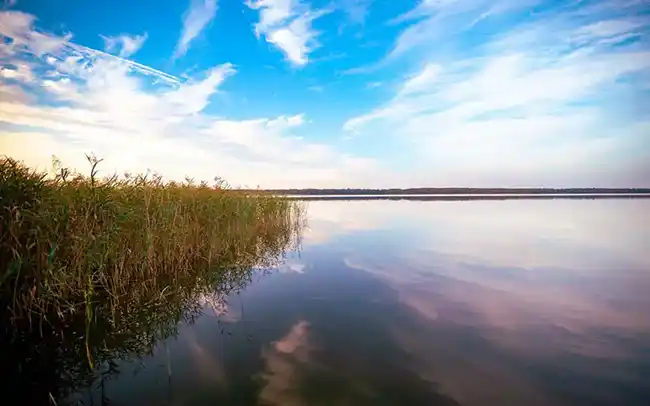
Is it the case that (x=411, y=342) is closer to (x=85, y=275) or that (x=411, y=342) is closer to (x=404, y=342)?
(x=404, y=342)

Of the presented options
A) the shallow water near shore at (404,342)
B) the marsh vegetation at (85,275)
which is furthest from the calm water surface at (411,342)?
the marsh vegetation at (85,275)

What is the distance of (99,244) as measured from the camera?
17.2 ft

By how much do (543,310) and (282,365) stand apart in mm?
4621

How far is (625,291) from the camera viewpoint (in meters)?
6.74

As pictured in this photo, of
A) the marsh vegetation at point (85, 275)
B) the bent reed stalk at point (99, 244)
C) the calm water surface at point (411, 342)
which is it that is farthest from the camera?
the bent reed stalk at point (99, 244)

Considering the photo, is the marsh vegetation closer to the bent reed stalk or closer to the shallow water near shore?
the bent reed stalk

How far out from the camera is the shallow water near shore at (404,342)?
3250 millimetres

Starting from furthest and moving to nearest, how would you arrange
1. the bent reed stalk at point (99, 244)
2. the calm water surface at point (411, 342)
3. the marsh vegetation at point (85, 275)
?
the bent reed stalk at point (99, 244) < the marsh vegetation at point (85, 275) < the calm water surface at point (411, 342)

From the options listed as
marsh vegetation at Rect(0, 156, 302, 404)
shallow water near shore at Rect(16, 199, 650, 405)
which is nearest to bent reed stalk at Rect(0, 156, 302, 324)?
marsh vegetation at Rect(0, 156, 302, 404)

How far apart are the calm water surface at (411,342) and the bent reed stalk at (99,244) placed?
1561 mm

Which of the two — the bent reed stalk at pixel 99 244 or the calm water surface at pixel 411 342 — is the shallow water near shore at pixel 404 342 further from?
the bent reed stalk at pixel 99 244

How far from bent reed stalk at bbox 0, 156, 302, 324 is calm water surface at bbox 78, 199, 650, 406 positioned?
1561 mm

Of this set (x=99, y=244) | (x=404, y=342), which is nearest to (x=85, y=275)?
(x=99, y=244)

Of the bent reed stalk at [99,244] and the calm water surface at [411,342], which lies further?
the bent reed stalk at [99,244]
